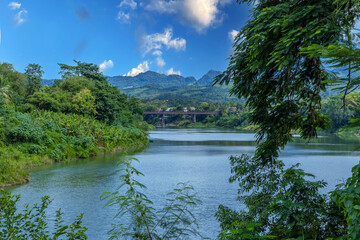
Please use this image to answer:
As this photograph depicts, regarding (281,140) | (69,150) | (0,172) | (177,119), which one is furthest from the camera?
(177,119)

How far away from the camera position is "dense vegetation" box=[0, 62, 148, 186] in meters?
22.6

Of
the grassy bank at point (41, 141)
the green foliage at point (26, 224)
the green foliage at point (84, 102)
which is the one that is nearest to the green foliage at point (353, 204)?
the green foliage at point (26, 224)

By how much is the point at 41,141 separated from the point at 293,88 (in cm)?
2330

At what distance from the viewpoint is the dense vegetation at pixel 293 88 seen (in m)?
2.88

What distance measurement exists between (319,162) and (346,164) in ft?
6.52

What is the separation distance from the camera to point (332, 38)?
3889mm

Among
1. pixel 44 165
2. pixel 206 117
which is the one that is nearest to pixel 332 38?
pixel 44 165

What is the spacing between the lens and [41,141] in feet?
81.3

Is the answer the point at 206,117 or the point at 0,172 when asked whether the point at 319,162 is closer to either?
the point at 0,172

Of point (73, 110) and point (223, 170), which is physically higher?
point (73, 110)

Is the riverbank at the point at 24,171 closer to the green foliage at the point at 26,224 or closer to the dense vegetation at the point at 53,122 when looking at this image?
the dense vegetation at the point at 53,122

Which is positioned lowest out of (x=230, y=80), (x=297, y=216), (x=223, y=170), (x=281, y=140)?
(x=223, y=170)

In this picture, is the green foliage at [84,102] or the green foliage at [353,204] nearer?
the green foliage at [353,204]

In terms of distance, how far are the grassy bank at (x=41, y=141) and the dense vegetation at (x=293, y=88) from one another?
15549 millimetres
